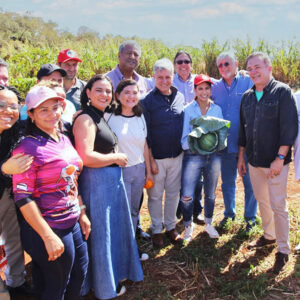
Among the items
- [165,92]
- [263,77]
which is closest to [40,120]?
[165,92]

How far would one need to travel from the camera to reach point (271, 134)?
341 centimetres

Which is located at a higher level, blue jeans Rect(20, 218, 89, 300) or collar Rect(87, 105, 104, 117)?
collar Rect(87, 105, 104, 117)

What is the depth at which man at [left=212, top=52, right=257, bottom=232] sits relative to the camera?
4.16 metres

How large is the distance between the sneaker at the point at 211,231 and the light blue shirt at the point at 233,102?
1.03 metres

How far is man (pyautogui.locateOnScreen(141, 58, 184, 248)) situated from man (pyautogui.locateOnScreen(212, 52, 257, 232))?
667 mm

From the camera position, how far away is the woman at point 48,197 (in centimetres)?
217

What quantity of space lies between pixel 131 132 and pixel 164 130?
1.90 feet

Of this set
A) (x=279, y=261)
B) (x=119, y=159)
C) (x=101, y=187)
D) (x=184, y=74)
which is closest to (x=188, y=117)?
(x=184, y=74)

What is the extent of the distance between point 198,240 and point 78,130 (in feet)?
7.75

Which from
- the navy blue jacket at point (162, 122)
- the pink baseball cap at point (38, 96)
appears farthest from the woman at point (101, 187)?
the navy blue jacket at point (162, 122)

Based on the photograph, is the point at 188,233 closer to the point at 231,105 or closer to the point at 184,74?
the point at 231,105

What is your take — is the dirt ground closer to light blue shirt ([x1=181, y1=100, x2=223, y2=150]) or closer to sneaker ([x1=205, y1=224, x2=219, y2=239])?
sneaker ([x1=205, y1=224, x2=219, y2=239])

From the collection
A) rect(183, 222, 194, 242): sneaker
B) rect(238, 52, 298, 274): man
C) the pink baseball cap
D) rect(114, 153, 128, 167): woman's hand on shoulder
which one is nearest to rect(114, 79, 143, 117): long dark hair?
rect(114, 153, 128, 167): woman's hand on shoulder

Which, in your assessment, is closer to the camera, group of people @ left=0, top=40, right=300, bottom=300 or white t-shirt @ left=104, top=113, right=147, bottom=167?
group of people @ left=0, top=40, right=300, bottom=300
